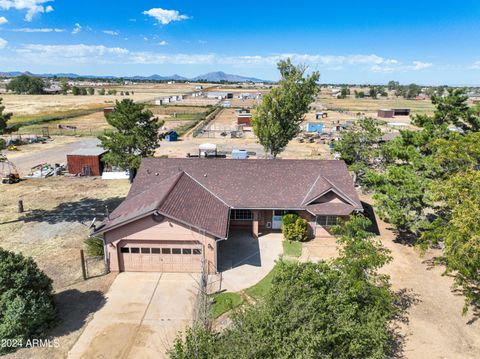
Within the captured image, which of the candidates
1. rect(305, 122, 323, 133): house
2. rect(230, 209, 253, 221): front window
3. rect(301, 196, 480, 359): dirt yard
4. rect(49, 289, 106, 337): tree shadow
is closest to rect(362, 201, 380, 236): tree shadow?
rect(301, 196, 480, 359): dirt yard

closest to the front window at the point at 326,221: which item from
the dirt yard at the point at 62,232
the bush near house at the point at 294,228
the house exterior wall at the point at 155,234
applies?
the bush near house at the point at 294,228

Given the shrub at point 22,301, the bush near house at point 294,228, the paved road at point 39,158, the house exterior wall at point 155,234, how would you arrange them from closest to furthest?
the shrub at point 22,301 < the house exterior wall at point 155,234 < the bush near house at point 294,228 < the paved road at point 39,158

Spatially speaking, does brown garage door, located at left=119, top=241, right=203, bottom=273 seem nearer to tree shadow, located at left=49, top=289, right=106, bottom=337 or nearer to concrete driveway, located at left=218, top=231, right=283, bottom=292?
concrete driveway, located at left=218, top=231, right=283, bottom=292

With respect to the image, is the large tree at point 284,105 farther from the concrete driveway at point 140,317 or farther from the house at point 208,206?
the concrete driveway at point 140,317

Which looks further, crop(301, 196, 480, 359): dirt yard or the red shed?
the red shed

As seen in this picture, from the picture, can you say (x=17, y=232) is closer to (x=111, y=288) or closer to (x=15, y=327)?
(x=111, y=288)

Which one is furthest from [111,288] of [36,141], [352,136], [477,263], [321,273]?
[36,141]

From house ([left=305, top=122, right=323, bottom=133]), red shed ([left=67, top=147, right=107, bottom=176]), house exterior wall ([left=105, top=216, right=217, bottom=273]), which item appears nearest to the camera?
house exterior wall ([left=105, top=216, right=217, bottom=273])
